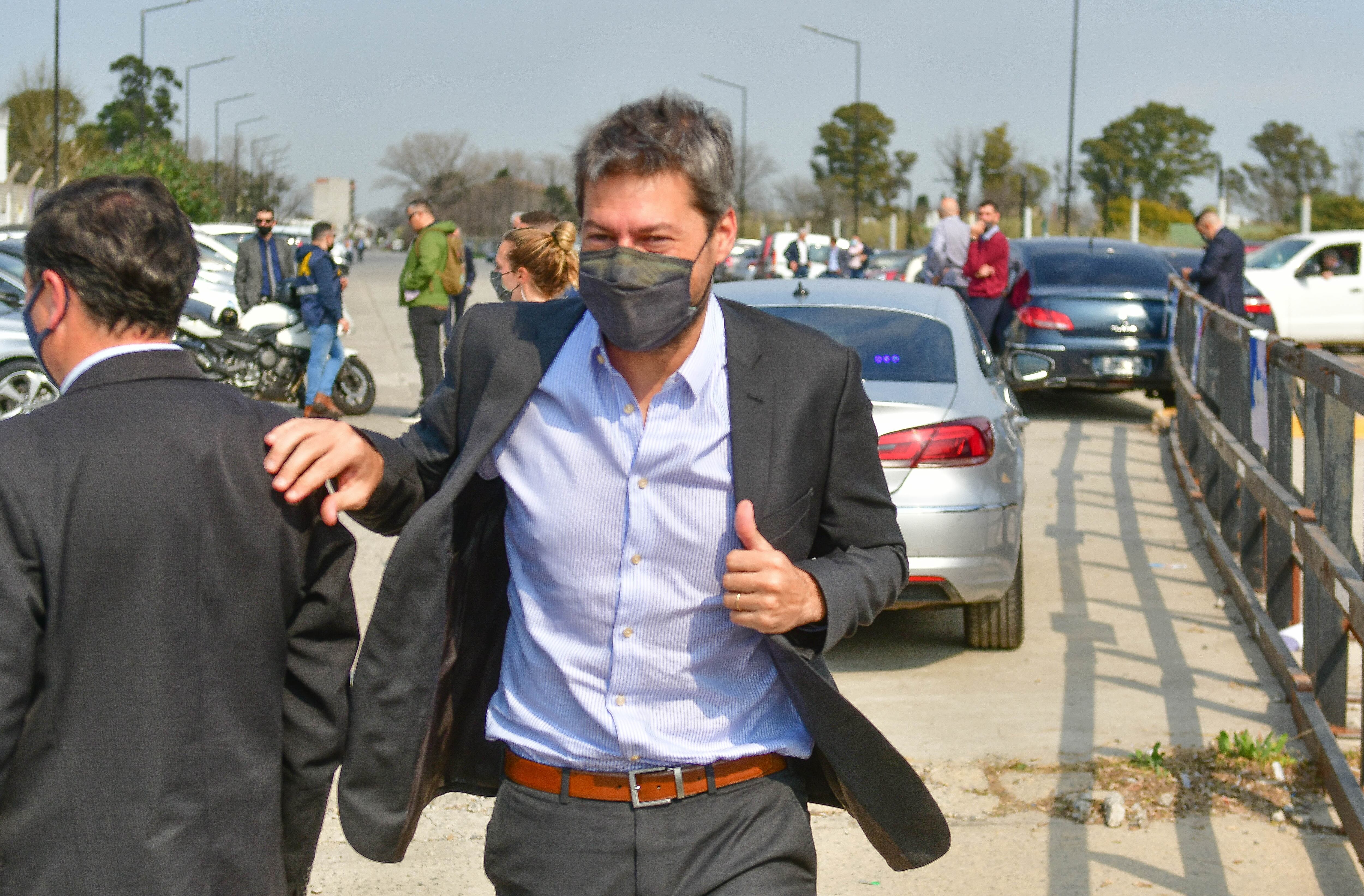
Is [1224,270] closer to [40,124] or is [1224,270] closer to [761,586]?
[761,586]

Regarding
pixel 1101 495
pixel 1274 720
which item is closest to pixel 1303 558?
pixel 1274 720

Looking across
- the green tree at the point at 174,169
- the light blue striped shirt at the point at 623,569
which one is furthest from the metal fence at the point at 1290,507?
the green tree at the point at 174,169

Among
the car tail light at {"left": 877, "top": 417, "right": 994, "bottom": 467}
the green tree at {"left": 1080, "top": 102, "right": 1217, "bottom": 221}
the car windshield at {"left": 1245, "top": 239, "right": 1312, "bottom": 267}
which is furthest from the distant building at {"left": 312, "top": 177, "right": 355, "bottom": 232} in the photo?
the car tail light at {"left": 877, "top": 417, "right": 994, "bottom": 467}

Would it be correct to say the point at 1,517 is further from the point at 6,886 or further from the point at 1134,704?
the point at 1134,704

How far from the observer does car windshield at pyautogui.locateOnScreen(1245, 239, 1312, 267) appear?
20.8m

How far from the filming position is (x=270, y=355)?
1320 centimetres

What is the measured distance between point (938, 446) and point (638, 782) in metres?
3.80

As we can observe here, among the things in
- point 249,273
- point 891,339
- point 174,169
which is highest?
point 174,169

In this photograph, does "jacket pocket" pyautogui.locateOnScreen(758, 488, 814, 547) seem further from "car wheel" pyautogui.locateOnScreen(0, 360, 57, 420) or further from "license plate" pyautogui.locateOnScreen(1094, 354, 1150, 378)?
"license plate" pyautogui.locateOnScreen(1094, 354, 1150, 378)

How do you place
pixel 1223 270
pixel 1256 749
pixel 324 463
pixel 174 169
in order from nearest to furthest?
pixel 324 463, pixel 1256 749, pixel 1223 270, pixel 174 169

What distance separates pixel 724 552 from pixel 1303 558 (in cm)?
321

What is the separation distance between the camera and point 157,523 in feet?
6.10

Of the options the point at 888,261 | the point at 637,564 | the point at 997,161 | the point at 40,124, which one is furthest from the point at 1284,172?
the point at 637,564

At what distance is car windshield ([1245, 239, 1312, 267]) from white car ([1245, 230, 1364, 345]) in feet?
0.26
